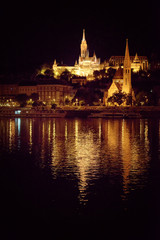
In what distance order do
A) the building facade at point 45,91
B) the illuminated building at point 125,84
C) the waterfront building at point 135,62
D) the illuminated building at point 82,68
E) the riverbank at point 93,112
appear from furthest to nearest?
the illuminated building at point 82,68 → the waterfront building at point 135,62 → the building facade at point 45,91 → the illuminated building at point 125,84 → the riverbank at point 93,112

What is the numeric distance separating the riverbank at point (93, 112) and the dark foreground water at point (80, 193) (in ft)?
149

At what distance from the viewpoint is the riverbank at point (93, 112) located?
238 ft

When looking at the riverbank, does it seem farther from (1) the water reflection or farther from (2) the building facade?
(1) the water reflection

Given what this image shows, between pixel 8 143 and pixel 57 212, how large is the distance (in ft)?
62.1

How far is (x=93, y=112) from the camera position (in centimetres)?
7738

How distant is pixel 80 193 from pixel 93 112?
62.1 m

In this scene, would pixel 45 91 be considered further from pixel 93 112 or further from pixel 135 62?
pixel 135 62

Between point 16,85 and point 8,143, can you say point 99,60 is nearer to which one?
point 16,85

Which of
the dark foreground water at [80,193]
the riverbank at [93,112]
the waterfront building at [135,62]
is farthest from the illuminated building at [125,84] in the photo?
the dark foreground water at [80,193]

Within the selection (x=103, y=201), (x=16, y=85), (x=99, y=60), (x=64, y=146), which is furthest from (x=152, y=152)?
(x=99, y=60)

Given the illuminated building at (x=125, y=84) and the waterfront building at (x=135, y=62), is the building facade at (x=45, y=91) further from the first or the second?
the waterfront building at (x=135, y=62)

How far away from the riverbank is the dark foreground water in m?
45.4

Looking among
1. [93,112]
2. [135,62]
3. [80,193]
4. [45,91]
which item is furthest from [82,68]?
[80,193]

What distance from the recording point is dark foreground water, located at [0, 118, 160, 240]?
12227 mm
